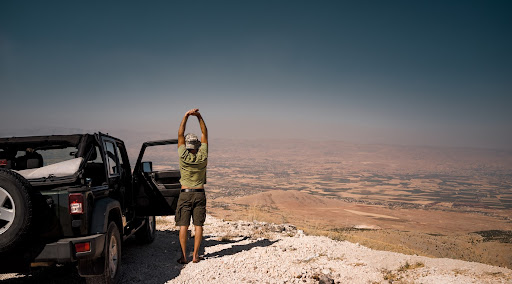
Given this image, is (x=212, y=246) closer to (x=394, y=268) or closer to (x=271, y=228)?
(x=271, y=228)

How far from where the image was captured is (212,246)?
23.9 feet

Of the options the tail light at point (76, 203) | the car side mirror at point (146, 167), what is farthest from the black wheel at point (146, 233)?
the tail light at point (76, 203)

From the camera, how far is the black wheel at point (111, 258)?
3982mm

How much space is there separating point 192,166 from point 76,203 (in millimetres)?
2124

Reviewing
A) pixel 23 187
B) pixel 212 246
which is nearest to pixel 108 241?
pixel 23 187

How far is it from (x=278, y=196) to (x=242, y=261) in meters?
54.7

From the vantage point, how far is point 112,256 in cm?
438

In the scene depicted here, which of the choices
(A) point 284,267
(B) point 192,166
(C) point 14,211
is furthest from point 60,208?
(A) point 284,267

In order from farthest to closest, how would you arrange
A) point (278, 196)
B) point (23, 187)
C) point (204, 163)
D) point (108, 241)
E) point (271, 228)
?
1. point (278, 196)
2. point (271, 228)
3. point (204, 163)
4. point (108, 241)
5. point (23, 187)

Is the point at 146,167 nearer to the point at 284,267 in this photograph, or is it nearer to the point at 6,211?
the point at 6,211

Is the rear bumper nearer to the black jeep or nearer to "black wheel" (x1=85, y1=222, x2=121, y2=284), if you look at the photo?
the black jeep

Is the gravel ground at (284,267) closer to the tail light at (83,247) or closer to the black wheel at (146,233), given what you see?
the black wheel at (146,233)

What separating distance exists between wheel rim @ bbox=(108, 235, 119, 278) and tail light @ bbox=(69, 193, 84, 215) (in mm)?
878

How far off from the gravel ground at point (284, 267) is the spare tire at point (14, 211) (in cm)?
189
